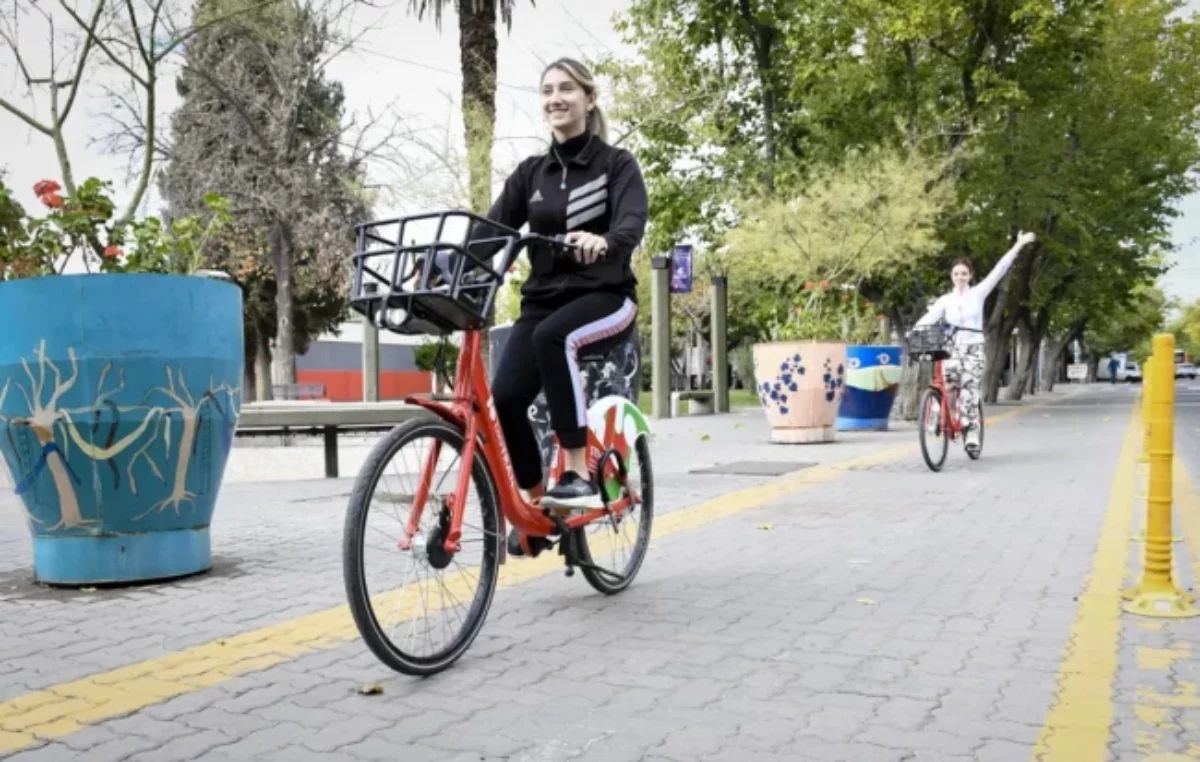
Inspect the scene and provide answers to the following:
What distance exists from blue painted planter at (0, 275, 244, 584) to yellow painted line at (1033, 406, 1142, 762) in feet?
12.1

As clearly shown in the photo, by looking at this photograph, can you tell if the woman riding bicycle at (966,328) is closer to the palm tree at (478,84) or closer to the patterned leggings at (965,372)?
the patterned leggings at (965,372)

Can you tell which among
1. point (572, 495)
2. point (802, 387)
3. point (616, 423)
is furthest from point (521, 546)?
point (802, 387)

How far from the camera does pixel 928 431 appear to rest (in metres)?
10.5

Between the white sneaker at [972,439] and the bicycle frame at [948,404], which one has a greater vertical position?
the bicycle frame at [948,404]

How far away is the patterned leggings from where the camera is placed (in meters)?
11.0

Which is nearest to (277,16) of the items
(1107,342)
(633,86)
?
(633,86)

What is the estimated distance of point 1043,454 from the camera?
12484 mm

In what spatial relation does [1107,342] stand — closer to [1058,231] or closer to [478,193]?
[1058,231]

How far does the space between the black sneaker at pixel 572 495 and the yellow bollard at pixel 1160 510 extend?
2.12 metres

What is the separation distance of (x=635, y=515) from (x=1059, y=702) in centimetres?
224

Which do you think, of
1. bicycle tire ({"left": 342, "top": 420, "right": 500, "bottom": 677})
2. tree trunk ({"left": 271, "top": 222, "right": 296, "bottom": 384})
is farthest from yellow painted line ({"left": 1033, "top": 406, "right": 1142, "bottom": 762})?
tree trunk ({"left": 271, "top": 222, "right": 296, "bottom": 384})

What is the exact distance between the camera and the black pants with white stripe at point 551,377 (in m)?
4.32

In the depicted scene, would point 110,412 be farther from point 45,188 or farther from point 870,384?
point 870,384

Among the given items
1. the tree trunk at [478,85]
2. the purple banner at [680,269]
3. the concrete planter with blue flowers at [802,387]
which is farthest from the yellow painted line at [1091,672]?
the purple banner at [680,269]
